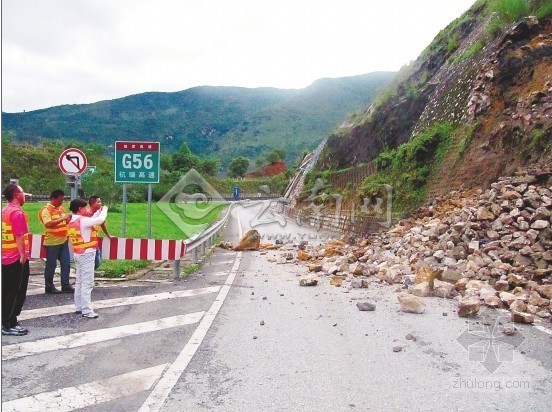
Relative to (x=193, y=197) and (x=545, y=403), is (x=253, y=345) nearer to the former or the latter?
(x=545, y=403)

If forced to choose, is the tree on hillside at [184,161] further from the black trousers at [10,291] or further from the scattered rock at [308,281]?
the black trousers at [10,291]

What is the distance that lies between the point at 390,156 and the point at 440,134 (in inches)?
141

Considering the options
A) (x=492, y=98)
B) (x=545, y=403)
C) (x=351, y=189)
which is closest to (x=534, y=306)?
(x=545, y=403)

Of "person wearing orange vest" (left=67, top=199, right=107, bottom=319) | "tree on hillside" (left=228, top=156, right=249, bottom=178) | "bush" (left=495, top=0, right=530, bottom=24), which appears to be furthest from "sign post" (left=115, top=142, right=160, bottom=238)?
"tree on hillside" (left=228, top=156, right=249, bottom=178)

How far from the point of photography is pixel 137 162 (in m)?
12.6

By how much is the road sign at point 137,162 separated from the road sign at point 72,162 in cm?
170

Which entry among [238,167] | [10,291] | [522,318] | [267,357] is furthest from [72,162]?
[238,167]

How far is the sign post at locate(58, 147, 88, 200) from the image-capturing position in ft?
34.8

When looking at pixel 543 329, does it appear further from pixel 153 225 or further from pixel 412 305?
pixel 153 225

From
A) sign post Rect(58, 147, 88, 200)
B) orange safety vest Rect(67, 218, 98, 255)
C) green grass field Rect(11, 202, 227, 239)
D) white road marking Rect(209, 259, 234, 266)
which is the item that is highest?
sign post Rect(58, 147, 88, 200)

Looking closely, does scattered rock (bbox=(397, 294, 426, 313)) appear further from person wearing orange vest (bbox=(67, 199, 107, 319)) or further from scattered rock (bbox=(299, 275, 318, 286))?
person wearing orange vest (bbox=(67, 199, 107, 319))

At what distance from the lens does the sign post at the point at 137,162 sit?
12516 mm

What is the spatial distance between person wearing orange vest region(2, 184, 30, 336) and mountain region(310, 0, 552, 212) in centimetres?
1140

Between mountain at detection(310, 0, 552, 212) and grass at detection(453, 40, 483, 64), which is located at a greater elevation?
grass at detection(453, 40, 483, 64)
